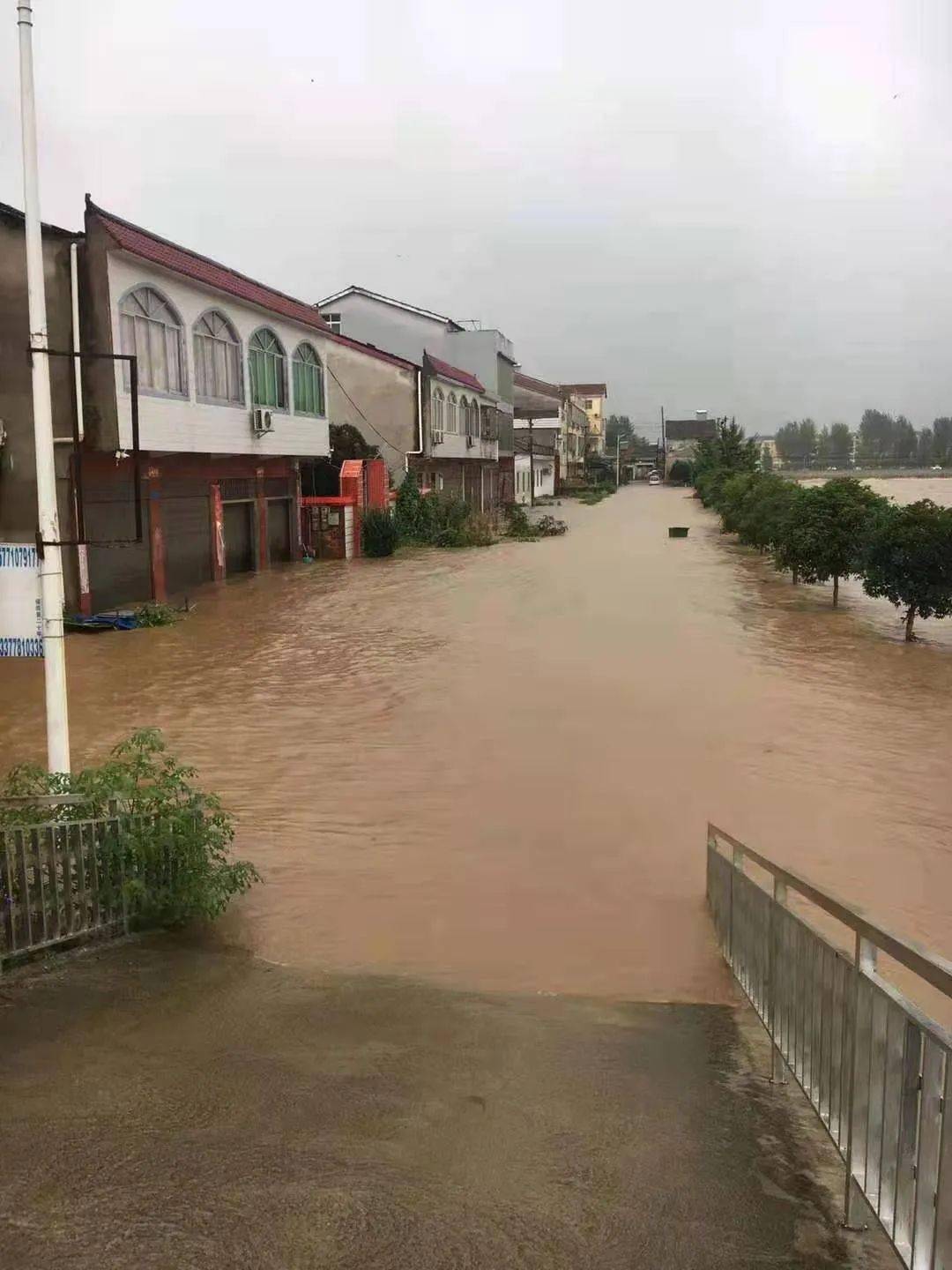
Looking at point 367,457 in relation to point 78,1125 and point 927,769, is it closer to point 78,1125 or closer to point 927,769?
point 927,769

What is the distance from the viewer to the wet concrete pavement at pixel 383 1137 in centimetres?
267

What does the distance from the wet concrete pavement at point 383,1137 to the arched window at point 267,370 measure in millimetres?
20721

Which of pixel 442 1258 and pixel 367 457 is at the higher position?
pixel 367 457

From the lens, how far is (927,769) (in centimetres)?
1080

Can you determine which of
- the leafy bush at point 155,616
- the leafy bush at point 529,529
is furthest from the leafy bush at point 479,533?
the leafy bush at point 155,616

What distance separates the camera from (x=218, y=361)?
2217 cm

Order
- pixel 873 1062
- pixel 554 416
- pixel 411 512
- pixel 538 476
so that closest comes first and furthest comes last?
pixel 873 1062, pixel 411 512, pixel 538 476, pixel 554 416

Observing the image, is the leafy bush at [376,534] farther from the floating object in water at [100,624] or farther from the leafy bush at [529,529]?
the floating object in water at [100,624]

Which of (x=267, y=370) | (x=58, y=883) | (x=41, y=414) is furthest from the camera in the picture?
(x=267, y=370)

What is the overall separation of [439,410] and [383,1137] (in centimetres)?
3823

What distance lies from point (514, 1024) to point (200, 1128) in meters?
1.71

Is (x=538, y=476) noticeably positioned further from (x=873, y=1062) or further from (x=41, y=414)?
(x=873, y=1062)

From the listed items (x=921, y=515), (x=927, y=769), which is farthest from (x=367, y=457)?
(x=927, y=769)

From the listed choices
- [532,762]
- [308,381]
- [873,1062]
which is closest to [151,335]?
[308,381]
